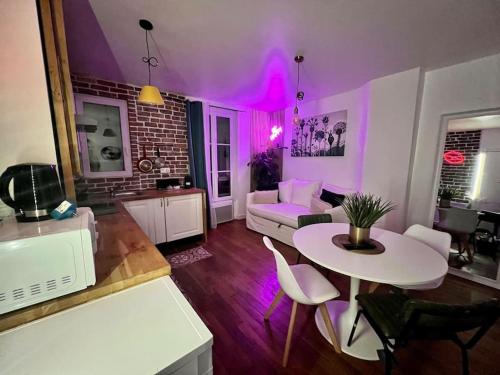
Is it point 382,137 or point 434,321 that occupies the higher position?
point 382,137

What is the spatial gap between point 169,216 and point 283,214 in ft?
5.60

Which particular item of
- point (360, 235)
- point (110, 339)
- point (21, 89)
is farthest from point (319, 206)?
point (21, 89)

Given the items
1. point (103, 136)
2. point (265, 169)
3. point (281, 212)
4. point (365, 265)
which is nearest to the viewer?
point (365, 265)

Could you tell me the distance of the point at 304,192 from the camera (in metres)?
3.55

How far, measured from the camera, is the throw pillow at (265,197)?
144 inches

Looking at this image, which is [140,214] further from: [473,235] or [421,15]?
[473,235]

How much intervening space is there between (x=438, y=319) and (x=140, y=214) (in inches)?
114

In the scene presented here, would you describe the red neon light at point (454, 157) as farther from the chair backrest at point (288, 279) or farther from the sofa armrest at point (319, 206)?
the chair backrest at point (288, 279)

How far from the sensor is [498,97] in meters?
1.94

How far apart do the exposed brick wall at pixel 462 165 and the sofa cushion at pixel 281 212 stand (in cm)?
175

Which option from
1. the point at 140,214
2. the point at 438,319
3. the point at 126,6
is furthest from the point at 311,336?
the point at 126,6

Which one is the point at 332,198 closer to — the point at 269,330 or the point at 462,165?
the point at 462,165

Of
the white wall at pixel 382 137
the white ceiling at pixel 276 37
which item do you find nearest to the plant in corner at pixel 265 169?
the white wall at pixel 382 137

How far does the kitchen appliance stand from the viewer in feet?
10.2
